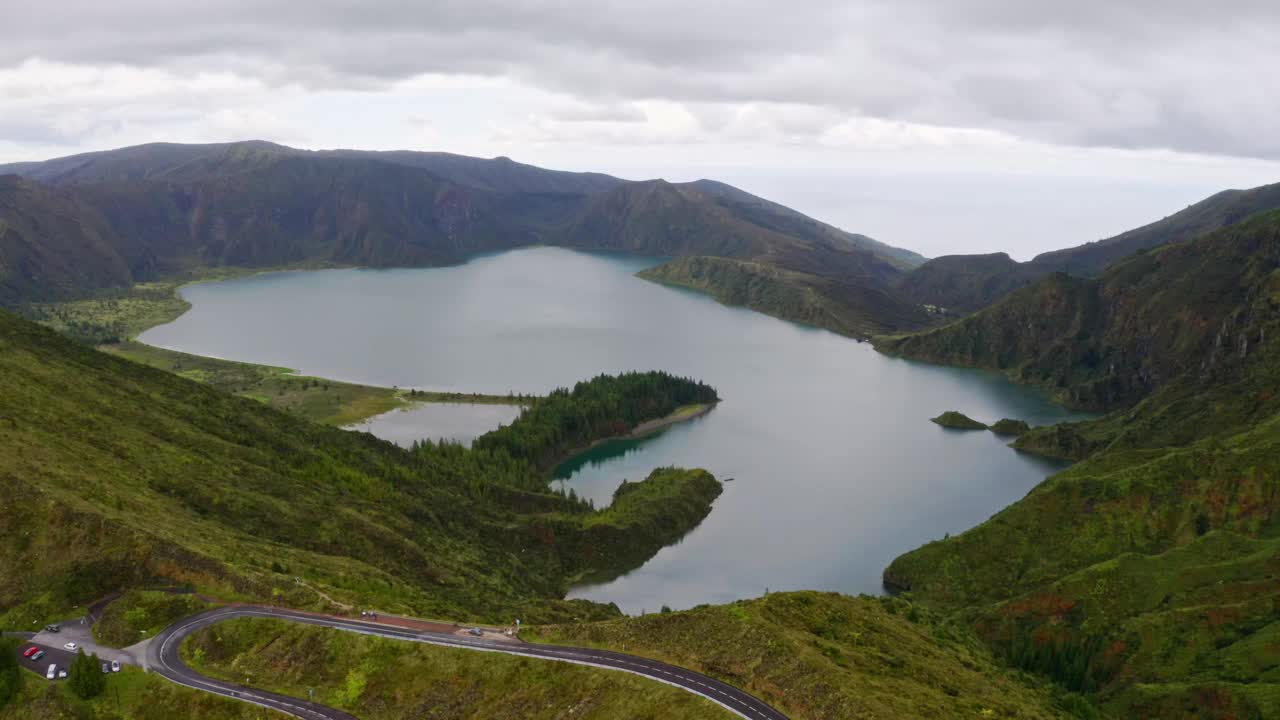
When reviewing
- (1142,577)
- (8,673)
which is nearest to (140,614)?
(8,673)

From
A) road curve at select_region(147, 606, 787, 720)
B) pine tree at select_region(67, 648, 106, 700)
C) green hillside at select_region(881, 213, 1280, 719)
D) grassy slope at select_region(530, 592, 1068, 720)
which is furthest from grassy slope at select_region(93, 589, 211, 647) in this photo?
green hillside at select_region(881, 213, 1280, 719)

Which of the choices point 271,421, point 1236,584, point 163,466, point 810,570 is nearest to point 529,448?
point 271,421

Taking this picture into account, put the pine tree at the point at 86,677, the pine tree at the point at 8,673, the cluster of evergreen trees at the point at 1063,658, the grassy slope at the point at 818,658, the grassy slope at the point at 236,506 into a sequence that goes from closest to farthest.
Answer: the pine tree at the point at 8,673 → the pine tree at the point at 86,677 → the grassy slope at the point at 818,658 → the grassy slope at the point at 236,506 → the cluster of evergreen trees at the point at 1063,658

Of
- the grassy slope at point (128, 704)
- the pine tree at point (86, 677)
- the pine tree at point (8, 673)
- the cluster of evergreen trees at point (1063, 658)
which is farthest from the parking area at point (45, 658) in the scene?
the cluster of evergreen trees at point (1063, 658)

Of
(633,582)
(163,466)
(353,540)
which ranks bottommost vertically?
(633,582)

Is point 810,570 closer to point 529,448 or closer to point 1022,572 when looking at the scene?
point 1022,572

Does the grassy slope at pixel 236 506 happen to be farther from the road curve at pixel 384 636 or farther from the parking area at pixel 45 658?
the parking area at pixel 45 658
